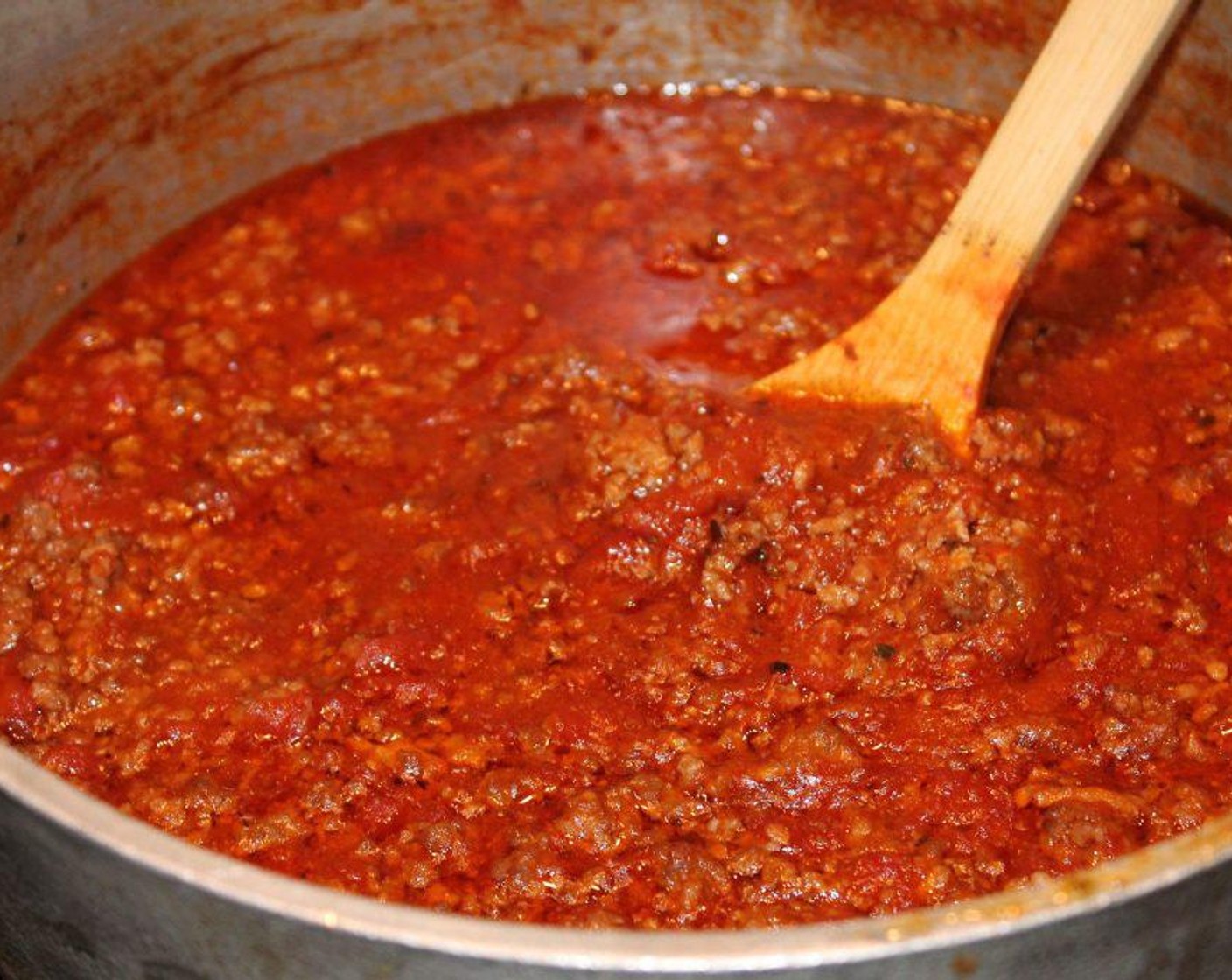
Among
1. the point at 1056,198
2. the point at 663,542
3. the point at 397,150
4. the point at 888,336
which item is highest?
the point at 1056,198

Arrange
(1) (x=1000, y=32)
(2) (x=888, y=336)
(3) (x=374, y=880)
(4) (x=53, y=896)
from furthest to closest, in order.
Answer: (1) (x=1000, y=32) → (2) (x=888, y=336) → (3) (x=374, y=880) → (4) (x=53, y=896)

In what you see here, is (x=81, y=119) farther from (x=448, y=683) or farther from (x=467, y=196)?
(x=448, y=683)

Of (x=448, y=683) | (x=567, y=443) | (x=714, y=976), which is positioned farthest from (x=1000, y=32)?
(x=714, y=976)

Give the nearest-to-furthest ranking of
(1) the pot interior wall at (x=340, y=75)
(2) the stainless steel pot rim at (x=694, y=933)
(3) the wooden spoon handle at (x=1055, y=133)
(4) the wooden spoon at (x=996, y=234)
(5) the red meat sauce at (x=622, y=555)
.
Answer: (2) the stainless steel pot rim at (x=694, y=933) < (5) the red meat sauce at (x=622, y=555) < (4) the wooden spoon at (x=996, y=234) < (3) the wooden spoon handle at (x=1055, y=133) < (1) the pot interior wall at (x=340, y=75)

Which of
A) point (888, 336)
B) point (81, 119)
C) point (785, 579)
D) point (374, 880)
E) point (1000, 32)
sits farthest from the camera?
point (1000, 32)

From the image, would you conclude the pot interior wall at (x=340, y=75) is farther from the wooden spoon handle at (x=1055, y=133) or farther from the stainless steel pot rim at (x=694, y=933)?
the stainless steel pot rim at (x=694, y=933)

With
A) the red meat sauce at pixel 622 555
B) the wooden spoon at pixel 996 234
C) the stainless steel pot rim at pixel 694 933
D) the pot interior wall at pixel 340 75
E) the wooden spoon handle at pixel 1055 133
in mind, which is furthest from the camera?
the pot interior wall at pixel 340 75

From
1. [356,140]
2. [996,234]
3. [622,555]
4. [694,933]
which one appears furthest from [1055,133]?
[694,933]

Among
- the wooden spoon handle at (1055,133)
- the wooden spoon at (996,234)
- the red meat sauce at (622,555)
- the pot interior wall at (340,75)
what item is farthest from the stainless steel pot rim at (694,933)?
the pot interior wall at (340,75)
